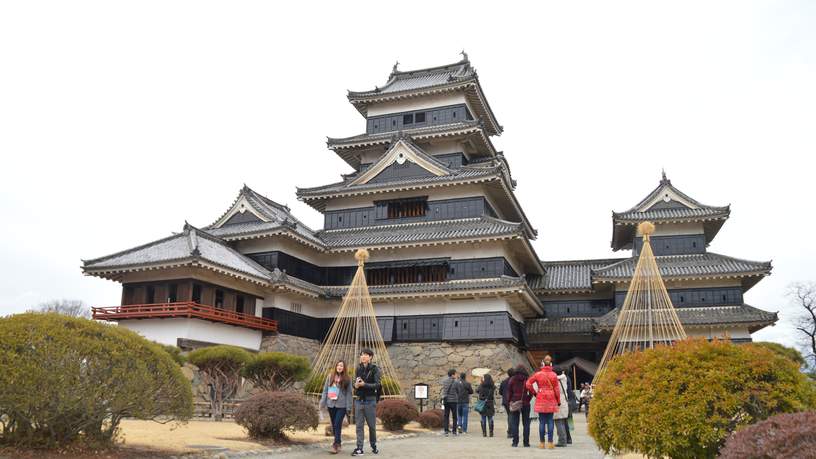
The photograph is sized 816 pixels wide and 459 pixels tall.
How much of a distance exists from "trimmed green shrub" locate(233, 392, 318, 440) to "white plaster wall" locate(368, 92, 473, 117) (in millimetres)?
29270

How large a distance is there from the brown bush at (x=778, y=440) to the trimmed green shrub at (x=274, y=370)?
16648 millimetres

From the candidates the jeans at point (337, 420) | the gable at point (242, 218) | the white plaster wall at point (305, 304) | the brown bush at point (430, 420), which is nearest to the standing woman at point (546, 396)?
the jeans at point (337, 420)

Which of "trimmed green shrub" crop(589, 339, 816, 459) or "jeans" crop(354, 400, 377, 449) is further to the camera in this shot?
"jeans" crop(354, 400, 377, 449)

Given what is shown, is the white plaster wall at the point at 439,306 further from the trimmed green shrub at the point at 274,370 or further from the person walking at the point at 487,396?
the person walking at the point at 487,396

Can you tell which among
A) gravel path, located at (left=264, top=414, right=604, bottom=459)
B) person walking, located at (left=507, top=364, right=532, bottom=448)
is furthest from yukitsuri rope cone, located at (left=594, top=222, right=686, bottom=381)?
person walking, located at (left=507, top=364, right=532, bottom=448)

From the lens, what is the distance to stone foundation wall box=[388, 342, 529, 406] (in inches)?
1244

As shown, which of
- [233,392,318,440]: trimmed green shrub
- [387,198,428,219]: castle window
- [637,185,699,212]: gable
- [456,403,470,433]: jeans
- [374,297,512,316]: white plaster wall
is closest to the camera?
[233,392,318,440]: trimmed green shrub

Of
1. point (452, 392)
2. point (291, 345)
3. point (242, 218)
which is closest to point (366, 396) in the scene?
point (452, 392)

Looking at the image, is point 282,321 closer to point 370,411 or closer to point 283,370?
point 283,370

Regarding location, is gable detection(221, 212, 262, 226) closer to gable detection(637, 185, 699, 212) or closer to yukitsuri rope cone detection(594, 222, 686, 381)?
yukitsuri rope cone detection(594, 222, 686, 381)

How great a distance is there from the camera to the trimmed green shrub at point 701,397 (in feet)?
29.2

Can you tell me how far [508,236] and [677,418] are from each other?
75.3ft

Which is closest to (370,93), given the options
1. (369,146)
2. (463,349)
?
(369,146)

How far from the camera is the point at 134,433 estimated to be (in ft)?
46.9
